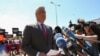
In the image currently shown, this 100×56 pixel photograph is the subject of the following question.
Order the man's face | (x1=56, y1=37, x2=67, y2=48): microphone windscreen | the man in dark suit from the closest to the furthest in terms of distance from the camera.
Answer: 1. the man in dark suit
2. the man's face
3. (x1=56, y1=37, x2=67, y2=48): microphone windscreen

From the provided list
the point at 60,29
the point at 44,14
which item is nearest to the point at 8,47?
the point at 60,29

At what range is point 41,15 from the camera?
15.7 feet

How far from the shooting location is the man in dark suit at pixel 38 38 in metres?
4.61

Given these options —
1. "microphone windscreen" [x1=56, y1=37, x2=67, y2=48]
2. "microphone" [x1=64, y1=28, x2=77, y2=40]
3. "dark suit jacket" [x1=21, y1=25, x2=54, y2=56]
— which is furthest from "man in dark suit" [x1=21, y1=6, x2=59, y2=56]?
"microphone" [x1=64, y1=28, x2=77, y2=40]

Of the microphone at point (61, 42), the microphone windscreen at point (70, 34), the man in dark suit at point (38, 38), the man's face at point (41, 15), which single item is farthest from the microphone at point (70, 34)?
the man's face at point (41, 15)

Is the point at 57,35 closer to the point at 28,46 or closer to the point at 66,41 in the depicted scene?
the point at 66,41

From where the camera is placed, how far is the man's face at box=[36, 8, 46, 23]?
4778 millimetres

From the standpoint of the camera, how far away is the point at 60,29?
636cm

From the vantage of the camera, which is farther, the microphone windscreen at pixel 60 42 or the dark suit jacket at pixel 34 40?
the microphone windscreen at pixel 60 42

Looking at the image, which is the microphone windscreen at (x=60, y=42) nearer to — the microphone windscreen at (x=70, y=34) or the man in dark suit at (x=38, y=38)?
the microphone windscreen at (x=70, y=34)

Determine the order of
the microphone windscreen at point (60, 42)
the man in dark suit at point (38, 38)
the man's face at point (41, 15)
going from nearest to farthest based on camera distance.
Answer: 1. the man in dark suit at point (38, 38)
2. the man's face at point (41, 15)
3. the microphone windscreen at point (60, 42)

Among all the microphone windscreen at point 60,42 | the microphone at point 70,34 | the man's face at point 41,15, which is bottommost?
the microphone windscreen at point 60,42

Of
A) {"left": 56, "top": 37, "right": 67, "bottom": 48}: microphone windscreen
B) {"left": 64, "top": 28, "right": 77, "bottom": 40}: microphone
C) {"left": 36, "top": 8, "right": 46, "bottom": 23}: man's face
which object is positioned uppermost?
{"left": 36, "top": 8, "right": 46, "bottom": 23}: man's face

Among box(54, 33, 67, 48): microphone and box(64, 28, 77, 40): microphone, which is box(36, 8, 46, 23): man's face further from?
box(64, 28, 77, 40): microphone
